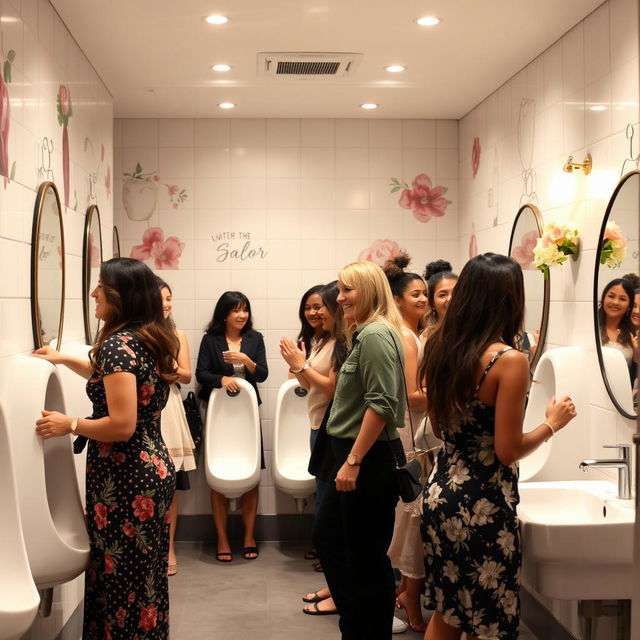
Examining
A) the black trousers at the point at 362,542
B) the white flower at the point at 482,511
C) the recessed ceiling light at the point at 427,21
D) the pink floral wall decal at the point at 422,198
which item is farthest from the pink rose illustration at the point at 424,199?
the white flower at the point at 482,511

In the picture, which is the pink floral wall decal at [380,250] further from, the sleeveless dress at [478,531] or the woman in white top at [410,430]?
the sleeveless dress at [478,531]

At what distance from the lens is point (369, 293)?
2908 mm

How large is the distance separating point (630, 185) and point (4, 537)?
2.14 metres

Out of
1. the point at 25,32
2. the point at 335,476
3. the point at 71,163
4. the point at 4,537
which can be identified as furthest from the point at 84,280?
the point at 4,537

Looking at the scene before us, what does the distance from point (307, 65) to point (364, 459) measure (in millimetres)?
1964

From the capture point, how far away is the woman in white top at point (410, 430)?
3.23 meters

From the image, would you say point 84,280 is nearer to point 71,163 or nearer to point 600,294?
point 71,163

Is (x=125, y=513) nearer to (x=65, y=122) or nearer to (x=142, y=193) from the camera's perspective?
(x=65, y=122)

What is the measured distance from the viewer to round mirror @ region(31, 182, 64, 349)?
272 cm

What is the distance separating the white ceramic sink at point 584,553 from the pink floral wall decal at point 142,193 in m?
3.14

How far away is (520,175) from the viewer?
3.86m

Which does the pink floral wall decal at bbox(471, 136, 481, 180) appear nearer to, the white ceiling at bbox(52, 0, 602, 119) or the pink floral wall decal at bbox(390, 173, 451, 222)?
the white ceiling at bbox(52, 0, 602, 119)

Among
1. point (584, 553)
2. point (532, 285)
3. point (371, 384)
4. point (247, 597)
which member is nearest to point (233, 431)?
point (247, 597)

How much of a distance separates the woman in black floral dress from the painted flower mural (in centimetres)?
83
